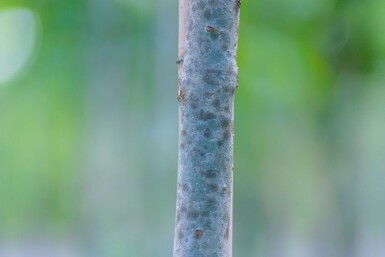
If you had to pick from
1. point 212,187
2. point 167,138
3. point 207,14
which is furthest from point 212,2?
point 167,138

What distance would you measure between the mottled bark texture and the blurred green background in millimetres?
1131

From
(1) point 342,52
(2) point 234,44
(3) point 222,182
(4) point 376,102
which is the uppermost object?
(1) point 342,52

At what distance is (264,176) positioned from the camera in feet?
5.12

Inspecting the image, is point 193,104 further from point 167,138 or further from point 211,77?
point 167,138

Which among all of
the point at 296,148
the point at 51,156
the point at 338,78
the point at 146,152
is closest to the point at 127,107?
the point at 146,152

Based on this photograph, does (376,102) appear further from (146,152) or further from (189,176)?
(189,176)

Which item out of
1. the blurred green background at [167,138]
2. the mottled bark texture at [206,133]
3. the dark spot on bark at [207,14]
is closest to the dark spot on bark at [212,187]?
the mottled bark texture at [206,133]

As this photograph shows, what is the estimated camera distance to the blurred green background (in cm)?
153

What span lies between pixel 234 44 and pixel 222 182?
10 cm

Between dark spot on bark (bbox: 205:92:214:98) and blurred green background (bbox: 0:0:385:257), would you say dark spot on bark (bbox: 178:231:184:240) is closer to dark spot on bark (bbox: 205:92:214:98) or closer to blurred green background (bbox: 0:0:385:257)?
dark spot on bark (bbox: 205:92:214:98)

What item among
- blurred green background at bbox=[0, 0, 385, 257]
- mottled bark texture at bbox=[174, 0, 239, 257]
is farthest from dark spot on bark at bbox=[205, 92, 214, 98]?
blurred green background at bbox=[0, 0, 385, 257]

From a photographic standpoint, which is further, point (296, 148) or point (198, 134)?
point (296, 148)

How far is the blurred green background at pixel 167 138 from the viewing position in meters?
1.53

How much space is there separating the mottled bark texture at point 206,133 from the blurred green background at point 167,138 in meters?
1.13
